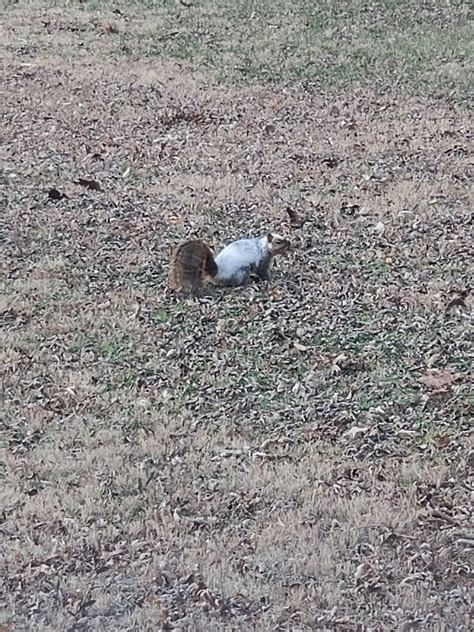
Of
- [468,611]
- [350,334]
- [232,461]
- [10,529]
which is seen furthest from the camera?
[350,334]

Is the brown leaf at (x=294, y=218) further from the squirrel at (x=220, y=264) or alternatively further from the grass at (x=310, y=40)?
the grass at (x=310, y=40)

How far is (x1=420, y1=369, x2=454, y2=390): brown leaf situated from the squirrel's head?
1.40 m

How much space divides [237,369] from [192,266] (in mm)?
906

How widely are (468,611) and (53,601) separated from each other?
119cm

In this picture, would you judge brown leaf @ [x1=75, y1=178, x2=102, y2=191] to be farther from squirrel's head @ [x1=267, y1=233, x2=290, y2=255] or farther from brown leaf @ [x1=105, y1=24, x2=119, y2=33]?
brown leaf @ [x1=105, y1=24, x2=119, y2=33]

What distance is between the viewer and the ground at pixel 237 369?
9.83ft

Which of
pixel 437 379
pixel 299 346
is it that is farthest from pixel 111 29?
pixel 437 379

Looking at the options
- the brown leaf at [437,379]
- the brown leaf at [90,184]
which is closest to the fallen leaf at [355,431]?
the brown leaf at [437,379]

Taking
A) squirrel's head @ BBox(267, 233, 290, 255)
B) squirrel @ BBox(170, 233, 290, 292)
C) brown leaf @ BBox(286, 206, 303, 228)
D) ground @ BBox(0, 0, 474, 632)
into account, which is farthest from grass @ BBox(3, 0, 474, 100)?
squirrel @ BBox(170, 233, 290, 292)

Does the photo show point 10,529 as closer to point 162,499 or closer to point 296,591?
point 162,499

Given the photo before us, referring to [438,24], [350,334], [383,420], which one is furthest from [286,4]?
[383,420]

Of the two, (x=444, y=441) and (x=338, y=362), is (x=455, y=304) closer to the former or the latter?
(x=338, y=362)

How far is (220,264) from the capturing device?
5191mm

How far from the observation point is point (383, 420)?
3924 mm
